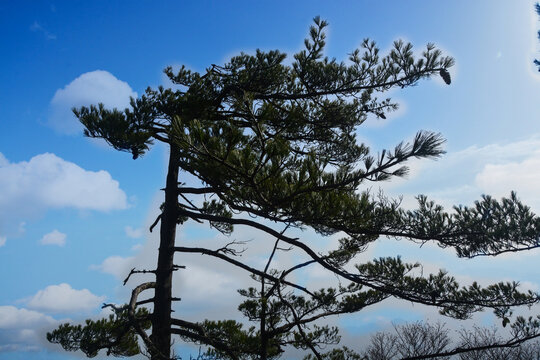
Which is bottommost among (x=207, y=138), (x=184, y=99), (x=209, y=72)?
(x=207, y=138)

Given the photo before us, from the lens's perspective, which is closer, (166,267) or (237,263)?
(237,263)

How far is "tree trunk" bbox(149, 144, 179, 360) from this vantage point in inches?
251

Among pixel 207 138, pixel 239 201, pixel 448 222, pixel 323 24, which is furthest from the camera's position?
pixel 323 24

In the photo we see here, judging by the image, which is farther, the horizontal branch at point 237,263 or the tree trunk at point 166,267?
the tree trunk at point 166,267

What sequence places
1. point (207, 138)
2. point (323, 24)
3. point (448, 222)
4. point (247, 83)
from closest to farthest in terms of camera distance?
point (207, 138) → point (448, 222) → point (323, 24) → point (247, 83)

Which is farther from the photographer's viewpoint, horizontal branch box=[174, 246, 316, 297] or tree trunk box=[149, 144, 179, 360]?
tree trunk box=[149, 144, 179, 360]

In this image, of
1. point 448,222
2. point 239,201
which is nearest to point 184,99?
point 239,201

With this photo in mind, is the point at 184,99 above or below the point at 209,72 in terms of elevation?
below

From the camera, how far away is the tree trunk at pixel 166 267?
251 inches

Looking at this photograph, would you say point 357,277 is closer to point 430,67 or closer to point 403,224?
point 403,224

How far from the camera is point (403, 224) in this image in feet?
19.4

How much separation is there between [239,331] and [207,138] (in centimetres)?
378

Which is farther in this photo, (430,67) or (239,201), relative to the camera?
(430,67)

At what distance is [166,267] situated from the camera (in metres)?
6.59
